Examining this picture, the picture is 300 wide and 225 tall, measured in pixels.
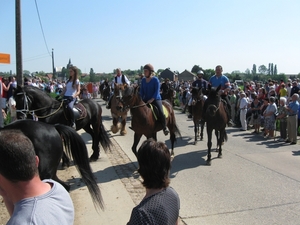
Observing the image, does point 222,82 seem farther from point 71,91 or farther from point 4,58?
point 4,58

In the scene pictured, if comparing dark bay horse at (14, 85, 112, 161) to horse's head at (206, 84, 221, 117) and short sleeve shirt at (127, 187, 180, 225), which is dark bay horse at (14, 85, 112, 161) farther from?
short sleeve shirt at (127, 187, 180, 225)

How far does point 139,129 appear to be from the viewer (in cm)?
796

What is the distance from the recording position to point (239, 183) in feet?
22.5

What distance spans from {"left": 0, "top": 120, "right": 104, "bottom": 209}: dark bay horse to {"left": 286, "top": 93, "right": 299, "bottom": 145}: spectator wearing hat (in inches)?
342

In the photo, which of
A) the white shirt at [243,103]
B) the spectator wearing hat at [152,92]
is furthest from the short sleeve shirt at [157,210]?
the white shirt at [243,103]

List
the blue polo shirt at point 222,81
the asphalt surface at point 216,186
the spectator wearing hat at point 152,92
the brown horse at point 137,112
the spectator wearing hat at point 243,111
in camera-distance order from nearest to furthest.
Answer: the asphalt surface at point 216,186
the brown horse at point 137,112
the spectator wearing hat at point 152,92
the blue polo shirt at point 222,81
the spectator wearing hat at point 243,111

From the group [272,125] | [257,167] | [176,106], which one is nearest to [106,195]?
[257,167]

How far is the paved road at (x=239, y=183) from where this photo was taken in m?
5.25

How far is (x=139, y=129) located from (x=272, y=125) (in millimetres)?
6879

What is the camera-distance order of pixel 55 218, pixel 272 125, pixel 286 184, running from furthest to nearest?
1. pixel 272 125
2. pixel 286 184
3. pixel 55 218

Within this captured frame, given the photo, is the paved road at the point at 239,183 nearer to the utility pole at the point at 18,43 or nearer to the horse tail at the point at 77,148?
the horse tail at the point at 77,148

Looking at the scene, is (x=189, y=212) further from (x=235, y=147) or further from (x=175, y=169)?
(x=235, y=147)

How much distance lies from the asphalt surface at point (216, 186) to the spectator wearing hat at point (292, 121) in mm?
881

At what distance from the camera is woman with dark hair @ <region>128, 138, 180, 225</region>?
2268 mm
